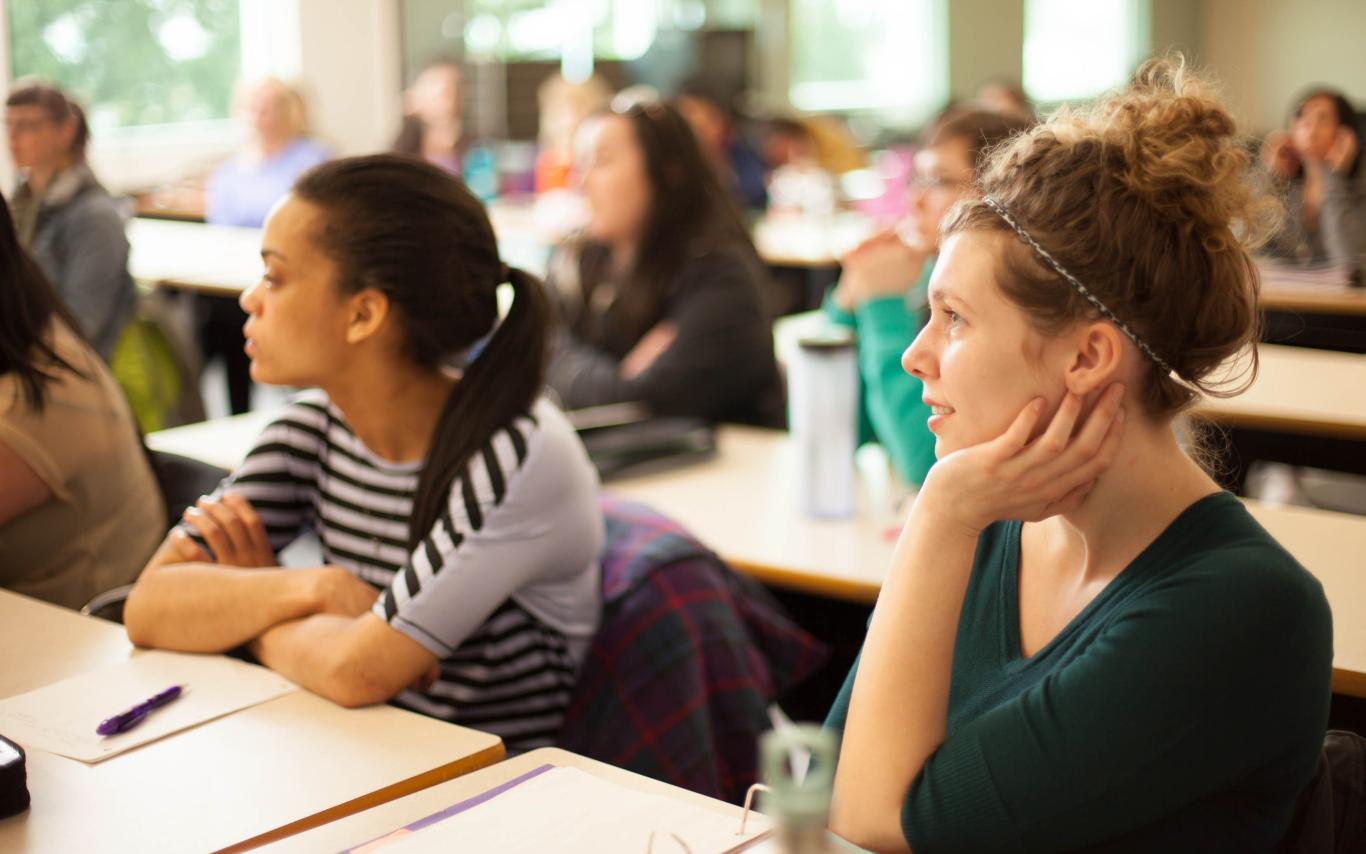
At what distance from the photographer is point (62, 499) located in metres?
1.91

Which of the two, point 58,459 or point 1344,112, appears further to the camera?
point 1344,112

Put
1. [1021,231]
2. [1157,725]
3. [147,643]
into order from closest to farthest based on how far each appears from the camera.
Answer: [1157,725], [1021,231], [147,643]

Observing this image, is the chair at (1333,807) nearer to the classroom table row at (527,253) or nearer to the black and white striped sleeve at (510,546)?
the black and white striped sleeve at (510,546)

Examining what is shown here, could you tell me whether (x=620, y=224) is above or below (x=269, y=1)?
below

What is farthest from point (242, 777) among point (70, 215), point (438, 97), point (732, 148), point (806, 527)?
point (732, 148)

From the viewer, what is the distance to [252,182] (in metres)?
6.44

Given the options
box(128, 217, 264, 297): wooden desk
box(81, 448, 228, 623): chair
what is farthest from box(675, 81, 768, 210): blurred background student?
box(81, 448, 228, 623): chair

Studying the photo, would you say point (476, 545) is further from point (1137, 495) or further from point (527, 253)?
point (527, 253)

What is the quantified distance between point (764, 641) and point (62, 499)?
3.10 ft

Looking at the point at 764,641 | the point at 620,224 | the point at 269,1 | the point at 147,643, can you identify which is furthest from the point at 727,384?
the point at 269,1

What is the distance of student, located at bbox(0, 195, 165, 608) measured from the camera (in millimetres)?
1878

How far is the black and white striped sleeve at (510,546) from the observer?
1584 mm

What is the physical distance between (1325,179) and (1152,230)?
4.17 metres

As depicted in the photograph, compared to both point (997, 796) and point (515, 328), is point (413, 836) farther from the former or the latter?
point (515, 328)
